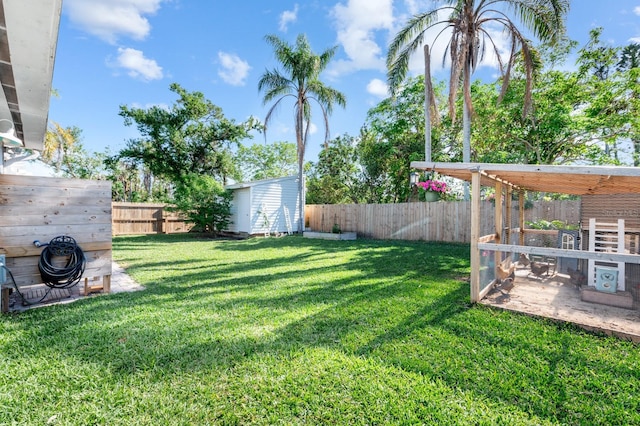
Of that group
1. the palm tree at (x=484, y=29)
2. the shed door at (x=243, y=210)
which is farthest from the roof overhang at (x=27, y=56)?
the shed door at (x=243, y=210)

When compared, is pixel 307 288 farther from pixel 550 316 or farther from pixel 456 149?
pixel 456 149

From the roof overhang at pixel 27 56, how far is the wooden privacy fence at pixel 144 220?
995 cm

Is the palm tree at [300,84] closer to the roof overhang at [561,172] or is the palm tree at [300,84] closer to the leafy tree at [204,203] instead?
the leafy tree at [204,203]

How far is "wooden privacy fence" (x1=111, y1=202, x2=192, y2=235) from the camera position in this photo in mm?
14047

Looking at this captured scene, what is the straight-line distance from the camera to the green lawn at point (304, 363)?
5.94 ft

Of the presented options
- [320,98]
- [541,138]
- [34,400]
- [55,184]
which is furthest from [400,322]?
[320,98]

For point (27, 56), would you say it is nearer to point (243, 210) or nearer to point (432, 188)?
point (432, 188)

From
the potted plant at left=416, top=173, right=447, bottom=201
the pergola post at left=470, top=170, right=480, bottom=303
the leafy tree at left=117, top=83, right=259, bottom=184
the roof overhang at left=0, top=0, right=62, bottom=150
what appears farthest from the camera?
the leafy tree at left=117, top=83, right=259, bottom=184

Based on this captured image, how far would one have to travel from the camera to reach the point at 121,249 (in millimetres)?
8852

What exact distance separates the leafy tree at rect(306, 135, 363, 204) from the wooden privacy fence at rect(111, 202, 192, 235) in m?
8.59

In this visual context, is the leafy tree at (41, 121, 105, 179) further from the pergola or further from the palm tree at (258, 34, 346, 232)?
the pergola

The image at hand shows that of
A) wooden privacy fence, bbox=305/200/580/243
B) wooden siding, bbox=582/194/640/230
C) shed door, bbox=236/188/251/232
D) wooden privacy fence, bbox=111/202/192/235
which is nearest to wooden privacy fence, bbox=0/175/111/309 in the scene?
wooden siding, bbox=582/194/640/230

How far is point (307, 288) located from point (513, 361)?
2.87 m

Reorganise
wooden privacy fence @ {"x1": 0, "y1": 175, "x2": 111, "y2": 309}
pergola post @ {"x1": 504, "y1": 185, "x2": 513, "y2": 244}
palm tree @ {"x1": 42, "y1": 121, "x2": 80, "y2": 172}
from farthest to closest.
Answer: palm tree @ {"x1": 42, "y1": 121, "x2": 80, "y2": 172} → pergola post @ {"x1": 504, "y1": 185, "x2": 513, "y2": 244} → wooden privacy fence @ {"x1": 0, "y1": 175, "x2": 111, "y2": 309}
